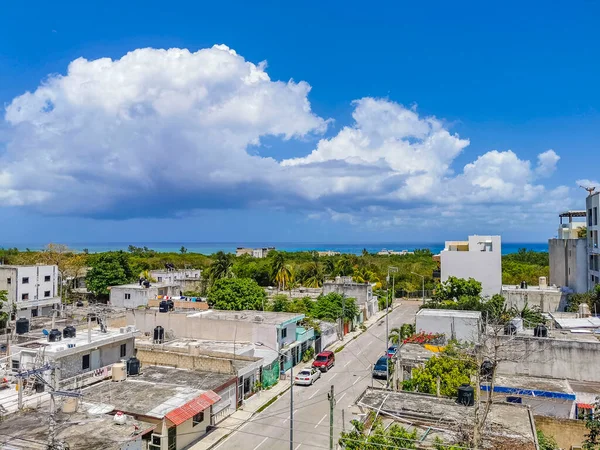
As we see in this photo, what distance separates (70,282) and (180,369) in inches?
2323

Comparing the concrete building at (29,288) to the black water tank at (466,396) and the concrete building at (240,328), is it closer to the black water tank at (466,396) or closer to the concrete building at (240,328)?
the concrete building at (240,328)

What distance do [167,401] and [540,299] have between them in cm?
4225

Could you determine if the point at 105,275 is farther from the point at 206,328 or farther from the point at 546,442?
the point at 546,442

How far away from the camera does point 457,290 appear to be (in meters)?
51.1

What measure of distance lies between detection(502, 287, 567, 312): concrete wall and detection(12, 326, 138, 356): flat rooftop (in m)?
38.3

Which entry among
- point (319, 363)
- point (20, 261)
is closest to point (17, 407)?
point (319, 363)

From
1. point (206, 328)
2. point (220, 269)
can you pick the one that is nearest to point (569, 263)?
point (220, 269)

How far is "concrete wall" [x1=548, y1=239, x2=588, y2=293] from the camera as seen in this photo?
52.4m

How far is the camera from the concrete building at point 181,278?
223 ft

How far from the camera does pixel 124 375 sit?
2456 centimetres

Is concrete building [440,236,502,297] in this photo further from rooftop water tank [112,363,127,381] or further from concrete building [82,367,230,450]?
rooftop water tank [112,363,127,381]

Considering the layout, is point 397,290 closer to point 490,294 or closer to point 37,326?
point 490,294

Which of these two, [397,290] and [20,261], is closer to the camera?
[397,290]

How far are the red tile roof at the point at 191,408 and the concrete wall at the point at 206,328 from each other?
35.6 ft
